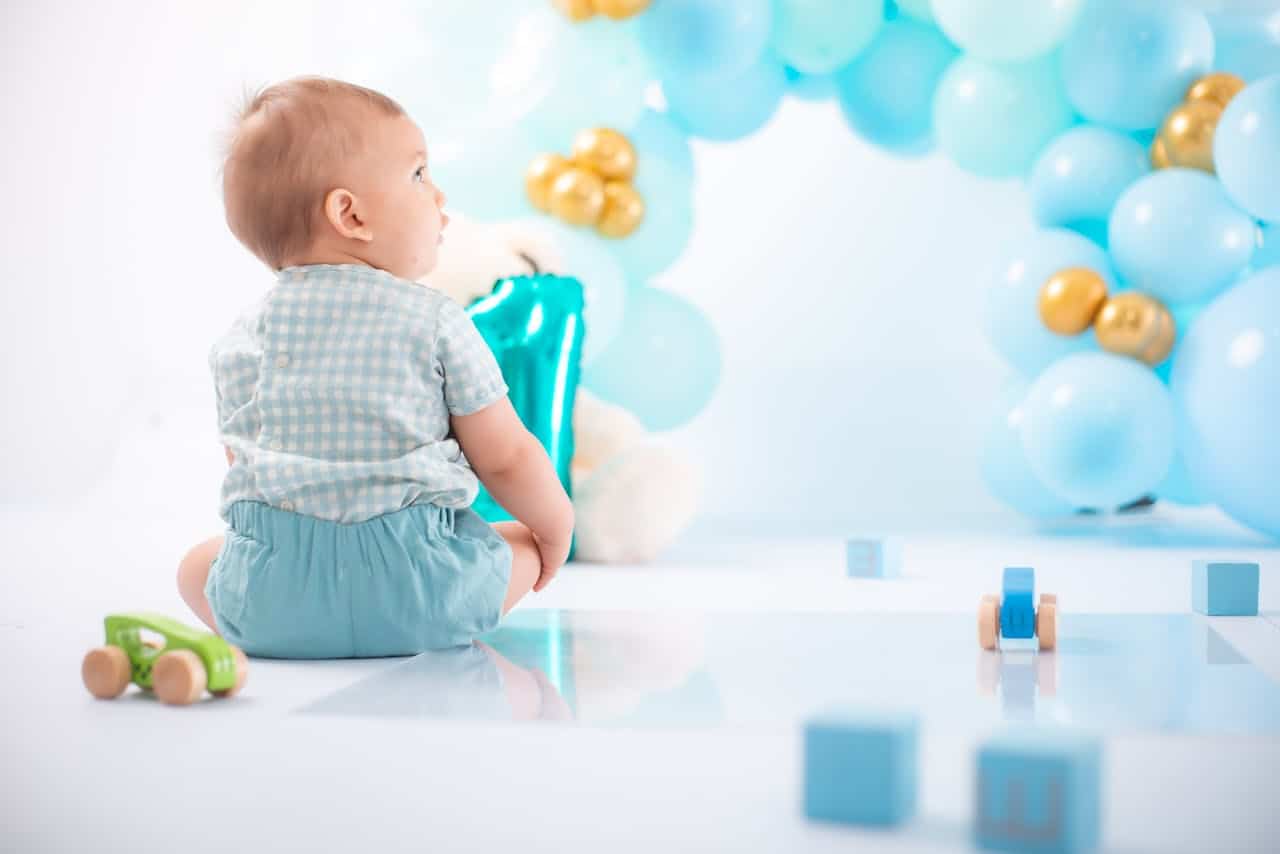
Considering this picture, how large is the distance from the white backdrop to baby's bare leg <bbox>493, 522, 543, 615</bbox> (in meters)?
1.41

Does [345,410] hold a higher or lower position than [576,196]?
lower

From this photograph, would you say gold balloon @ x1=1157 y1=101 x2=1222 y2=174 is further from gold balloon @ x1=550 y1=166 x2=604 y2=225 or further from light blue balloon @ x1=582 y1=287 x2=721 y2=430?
gold balloon @ x1=550 y1=166 x2=604 y2=225

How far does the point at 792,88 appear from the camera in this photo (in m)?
2.54

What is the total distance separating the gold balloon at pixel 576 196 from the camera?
2.24m

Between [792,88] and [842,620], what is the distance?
1304mm

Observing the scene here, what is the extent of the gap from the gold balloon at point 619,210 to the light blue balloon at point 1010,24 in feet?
1.95

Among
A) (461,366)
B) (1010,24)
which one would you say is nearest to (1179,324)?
(1010,24)

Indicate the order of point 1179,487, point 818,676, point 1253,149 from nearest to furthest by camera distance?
point 818,676 < point 1253,149 < point 1179,487

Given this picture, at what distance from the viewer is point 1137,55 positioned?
2.25 m

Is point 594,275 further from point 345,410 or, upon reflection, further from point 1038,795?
point 1038,795

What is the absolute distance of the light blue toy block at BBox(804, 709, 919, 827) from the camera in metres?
0.82

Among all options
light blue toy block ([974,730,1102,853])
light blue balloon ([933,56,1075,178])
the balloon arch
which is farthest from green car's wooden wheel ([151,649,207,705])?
light blue balloon ([933,56,1075,178])

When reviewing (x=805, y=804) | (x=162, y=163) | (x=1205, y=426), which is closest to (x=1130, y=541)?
(x=1205, y=426)

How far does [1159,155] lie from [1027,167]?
227 millimetres
